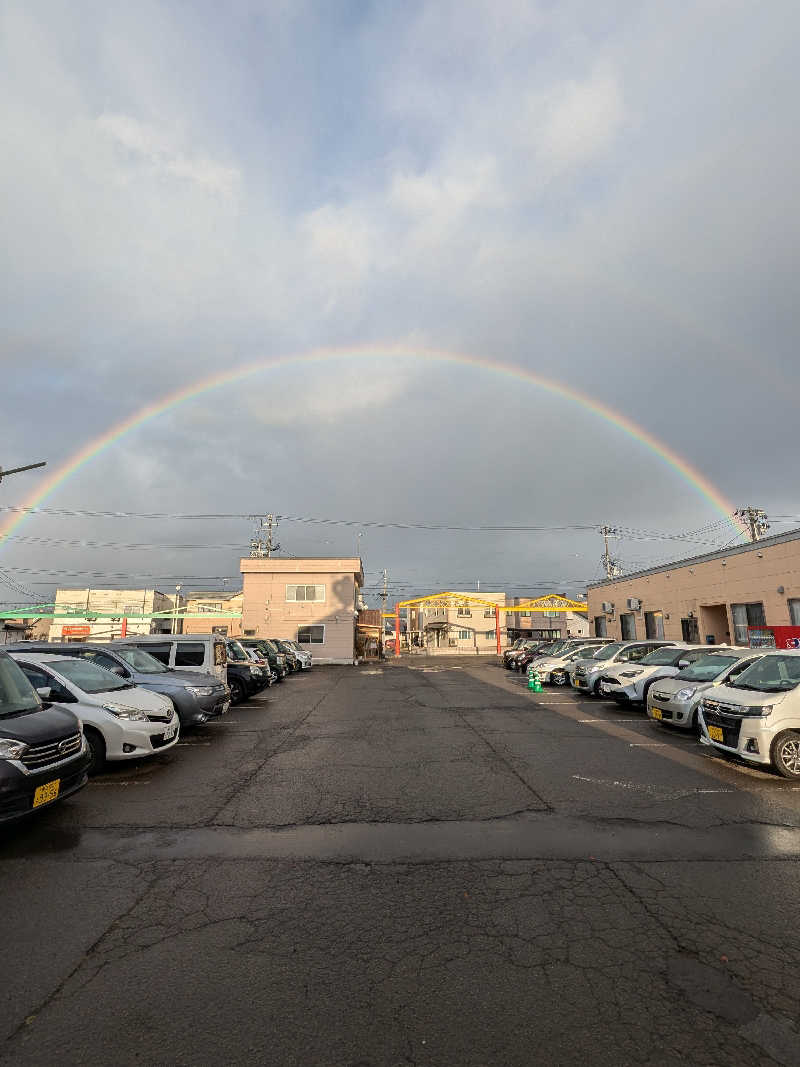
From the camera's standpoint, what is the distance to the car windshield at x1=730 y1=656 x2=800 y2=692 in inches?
311

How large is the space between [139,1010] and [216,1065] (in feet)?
2.05

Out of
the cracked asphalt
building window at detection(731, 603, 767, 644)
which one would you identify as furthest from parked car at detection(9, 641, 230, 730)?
building window at detection(731, 603, 767, 644)

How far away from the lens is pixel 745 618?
78.4 ft

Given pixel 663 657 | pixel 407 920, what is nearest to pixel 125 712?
pixel 407 920

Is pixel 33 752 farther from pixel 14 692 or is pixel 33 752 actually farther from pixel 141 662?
pixel 141 662

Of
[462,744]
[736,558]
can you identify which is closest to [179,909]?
[462,744]

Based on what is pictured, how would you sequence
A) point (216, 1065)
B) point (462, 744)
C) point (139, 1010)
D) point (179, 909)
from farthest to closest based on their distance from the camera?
point (462, 744) < point (179, 909) < point (139, 1010) < point (216, 1065)

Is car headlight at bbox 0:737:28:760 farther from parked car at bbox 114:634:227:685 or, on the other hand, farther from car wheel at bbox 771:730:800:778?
car wheel at bbox 771:730:800:778

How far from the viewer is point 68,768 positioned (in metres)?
5.61

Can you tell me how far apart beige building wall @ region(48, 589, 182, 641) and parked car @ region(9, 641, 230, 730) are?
52245 millimetres

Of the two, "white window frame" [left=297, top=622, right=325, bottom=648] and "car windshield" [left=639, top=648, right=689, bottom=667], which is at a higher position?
"white window frame" [left=297, top=622, right=325, bottom=648]

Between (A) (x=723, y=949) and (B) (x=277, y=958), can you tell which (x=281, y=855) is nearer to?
(B) (x=277, y=958)

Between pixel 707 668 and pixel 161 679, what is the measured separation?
413 inches

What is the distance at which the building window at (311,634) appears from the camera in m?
40.8
